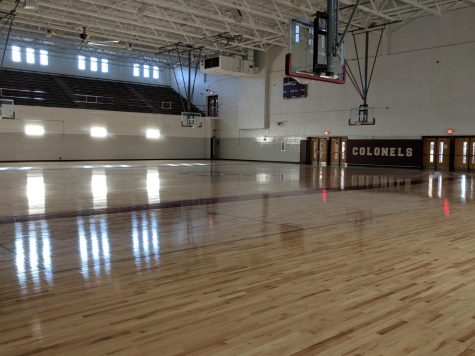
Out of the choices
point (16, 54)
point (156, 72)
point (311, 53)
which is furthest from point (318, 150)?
point (16, 54)

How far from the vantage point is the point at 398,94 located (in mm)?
27016

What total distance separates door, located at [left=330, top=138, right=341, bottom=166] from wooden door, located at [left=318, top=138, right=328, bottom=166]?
0.38m

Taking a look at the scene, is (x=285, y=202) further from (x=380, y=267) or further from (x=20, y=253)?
(x=20, y=253)

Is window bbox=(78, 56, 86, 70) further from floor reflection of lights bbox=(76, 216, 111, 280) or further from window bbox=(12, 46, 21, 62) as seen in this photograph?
floor reflection of lights bbox=(76, 216, 111, 280)

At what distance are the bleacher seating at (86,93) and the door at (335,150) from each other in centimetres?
1416

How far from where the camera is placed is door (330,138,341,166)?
103 feet

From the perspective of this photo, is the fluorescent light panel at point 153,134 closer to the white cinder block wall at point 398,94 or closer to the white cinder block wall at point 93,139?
the white cinder block wall at point 93,139

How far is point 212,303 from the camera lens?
152 inches

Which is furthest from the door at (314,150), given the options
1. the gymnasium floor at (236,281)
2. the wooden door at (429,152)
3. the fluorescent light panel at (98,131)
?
the gymnasium floor at (236,281)

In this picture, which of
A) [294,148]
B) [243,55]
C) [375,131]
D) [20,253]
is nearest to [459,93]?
[375,131]

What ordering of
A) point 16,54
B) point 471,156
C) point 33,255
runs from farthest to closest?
1. point 16,54
2. point 471,156
3. point 33,255

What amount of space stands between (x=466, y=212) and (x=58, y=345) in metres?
8.46

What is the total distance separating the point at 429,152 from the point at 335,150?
679cm

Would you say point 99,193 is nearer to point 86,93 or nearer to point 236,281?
point 236,281
